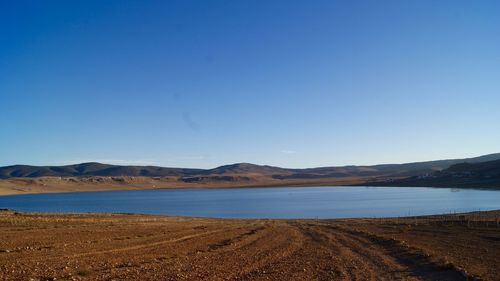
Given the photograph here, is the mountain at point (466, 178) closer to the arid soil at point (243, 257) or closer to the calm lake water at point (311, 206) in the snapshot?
the calm lake water at point (311, 206)

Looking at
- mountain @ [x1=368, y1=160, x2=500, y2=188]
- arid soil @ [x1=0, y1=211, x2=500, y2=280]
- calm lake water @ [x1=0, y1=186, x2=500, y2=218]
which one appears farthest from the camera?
mountain @ [x1=368, y1=160, x2=500, y2=188]

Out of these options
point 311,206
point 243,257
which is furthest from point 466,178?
point 243,257

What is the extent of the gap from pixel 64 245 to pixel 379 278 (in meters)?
14.1

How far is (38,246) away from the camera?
19.8 metres

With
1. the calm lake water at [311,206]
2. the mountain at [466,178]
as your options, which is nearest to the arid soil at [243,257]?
the calm lake water at [311,206]

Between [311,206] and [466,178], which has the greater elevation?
[466,178]

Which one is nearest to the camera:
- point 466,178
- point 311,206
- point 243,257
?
point 243,257

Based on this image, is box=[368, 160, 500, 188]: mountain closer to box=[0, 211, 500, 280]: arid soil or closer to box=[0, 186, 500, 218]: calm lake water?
box=[0, 186, 500, 218]: calm lake water

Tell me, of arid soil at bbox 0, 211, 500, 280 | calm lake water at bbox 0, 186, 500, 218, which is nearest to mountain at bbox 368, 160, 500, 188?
calm lake water at bbox 0, 186, 500, 218

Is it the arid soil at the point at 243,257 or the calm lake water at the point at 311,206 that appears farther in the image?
the calm lake water at the point at 311,206

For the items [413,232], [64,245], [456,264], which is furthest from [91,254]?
[413,232]

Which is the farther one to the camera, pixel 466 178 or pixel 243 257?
pixel 466 178

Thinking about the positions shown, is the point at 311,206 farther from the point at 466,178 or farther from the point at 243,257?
the point at 466,178

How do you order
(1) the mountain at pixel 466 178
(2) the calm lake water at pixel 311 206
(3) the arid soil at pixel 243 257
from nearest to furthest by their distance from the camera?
1. (3) the arid soil at pixel 243 257
2. (2) the calm lake water at pixel 311 206
3. (1) the mountain at pixel 466 178
